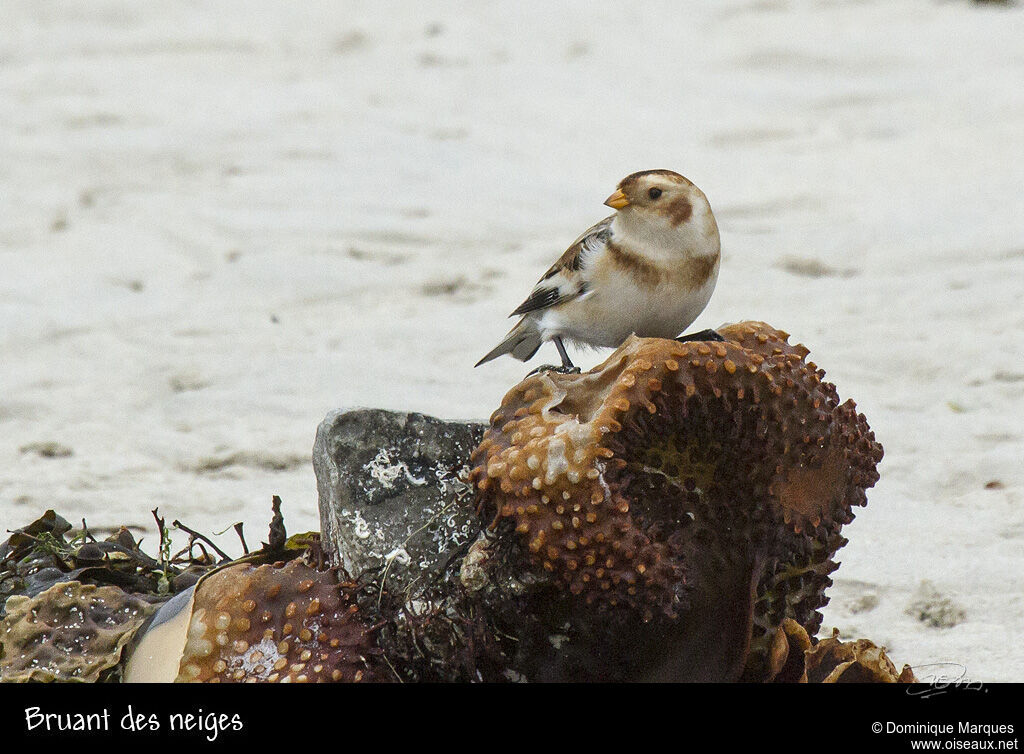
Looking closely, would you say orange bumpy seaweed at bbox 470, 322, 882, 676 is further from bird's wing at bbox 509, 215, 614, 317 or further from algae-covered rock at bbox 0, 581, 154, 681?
algae-covered rock at bbox 0, 581, 154, 681

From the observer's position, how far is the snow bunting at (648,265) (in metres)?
3.40

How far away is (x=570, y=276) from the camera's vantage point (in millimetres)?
3604

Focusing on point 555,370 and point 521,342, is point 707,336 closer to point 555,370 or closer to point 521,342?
point 555,370

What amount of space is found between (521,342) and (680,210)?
78 cm

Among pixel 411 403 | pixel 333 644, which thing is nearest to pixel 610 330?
pixel 333 644

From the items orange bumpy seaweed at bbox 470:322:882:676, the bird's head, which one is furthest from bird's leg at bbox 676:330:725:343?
the bird's head

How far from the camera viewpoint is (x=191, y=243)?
25.2 feet

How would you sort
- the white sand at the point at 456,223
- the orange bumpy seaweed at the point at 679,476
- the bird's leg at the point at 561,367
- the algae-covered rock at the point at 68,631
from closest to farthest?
the orange bumpy seaweed at the point at 679,476
the algae-covered rock at the point at 68,631
the bird's leg at the point at 561,367
the white sand at the point at 456,223

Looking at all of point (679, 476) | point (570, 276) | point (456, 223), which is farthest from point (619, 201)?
point (456, 223)

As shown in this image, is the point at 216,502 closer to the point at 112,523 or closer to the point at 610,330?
the point at 112,523

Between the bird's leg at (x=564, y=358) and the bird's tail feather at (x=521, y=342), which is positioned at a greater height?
the bird's leg at (x=564, y=358)

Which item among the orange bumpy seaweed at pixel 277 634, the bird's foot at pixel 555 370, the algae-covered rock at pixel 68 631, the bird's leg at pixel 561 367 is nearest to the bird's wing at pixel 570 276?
the bird's leg at pixel 561 367

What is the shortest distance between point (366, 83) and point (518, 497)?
24.2ft

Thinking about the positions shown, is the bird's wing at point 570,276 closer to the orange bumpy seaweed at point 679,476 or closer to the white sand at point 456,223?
the orange bumpy seaweed at point 679,476
